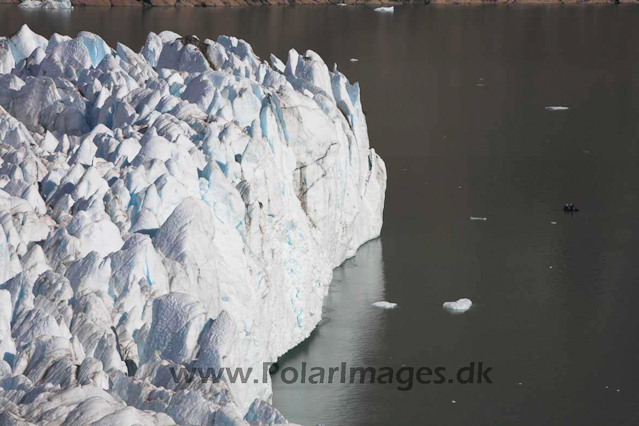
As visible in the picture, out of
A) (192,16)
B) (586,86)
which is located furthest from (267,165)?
(192,16)

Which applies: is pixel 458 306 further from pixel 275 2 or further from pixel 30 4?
pixel 275 2

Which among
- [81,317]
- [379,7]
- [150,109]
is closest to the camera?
[81,317]

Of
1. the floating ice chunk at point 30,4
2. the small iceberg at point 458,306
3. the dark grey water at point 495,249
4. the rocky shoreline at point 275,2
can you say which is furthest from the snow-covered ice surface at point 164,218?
the rocky shoreline at point 275,2

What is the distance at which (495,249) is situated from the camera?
28.1 metres

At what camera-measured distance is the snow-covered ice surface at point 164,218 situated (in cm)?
1385

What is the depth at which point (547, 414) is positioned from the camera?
19391 millimetres

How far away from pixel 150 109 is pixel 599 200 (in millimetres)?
16046

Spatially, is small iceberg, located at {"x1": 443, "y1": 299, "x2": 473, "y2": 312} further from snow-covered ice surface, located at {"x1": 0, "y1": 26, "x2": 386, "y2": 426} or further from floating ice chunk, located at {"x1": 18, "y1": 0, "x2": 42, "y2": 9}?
floating ice chunk, located at {"x1": 18, "y1": 0, "x2": 42, "y2": 9}

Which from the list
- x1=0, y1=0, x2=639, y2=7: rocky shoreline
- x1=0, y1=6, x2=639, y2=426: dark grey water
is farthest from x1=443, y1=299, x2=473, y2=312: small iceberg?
x1=0, y1=0, x2=639, y2=7: rocky shoreline

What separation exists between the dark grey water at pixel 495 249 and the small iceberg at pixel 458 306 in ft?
0.62

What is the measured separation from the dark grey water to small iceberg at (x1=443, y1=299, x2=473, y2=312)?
187 millimetres

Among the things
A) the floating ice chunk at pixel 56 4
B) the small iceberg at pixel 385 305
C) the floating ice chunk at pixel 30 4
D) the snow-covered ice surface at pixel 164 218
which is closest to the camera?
the snow-covered ice surface at pixel 164 218

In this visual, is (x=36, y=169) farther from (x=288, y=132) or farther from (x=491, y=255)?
(x=491, y=255)

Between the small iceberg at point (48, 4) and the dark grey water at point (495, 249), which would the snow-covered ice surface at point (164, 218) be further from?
the small iceberg at point (48, 4)
